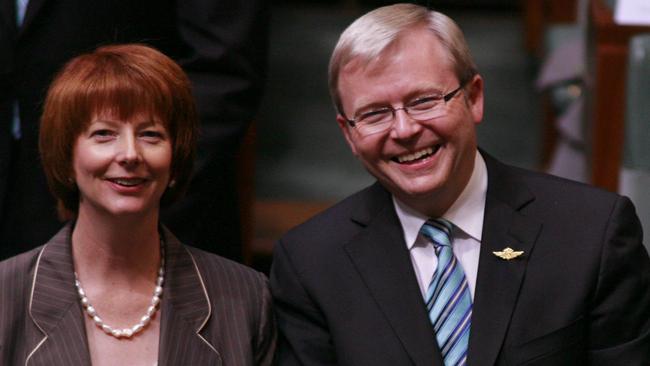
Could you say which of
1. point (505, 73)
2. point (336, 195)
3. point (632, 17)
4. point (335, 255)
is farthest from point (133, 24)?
point (505, 73)

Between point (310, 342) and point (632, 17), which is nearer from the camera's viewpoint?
point (310, 342)

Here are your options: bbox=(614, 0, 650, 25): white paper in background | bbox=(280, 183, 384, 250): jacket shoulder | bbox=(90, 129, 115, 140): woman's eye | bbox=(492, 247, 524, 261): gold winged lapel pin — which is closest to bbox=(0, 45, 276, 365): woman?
bbox=(90, 129, 115, 140): woman's eye

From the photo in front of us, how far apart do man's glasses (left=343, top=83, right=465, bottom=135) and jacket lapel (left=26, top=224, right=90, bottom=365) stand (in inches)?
18.6

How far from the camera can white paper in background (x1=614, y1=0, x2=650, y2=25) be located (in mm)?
2539

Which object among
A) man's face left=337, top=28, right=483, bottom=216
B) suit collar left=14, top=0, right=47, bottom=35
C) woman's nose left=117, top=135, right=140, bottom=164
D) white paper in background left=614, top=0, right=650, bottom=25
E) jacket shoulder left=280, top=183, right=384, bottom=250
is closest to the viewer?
woman's nose left=117, top=135, right=140, bottom=164

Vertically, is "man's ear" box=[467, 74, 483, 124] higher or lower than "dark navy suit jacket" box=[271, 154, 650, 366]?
higher

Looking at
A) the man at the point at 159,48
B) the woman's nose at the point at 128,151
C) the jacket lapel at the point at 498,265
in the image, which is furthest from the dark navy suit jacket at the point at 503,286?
the woman's nose at the point at 128,151

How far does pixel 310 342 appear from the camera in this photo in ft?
6.42

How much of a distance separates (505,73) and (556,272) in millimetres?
2601

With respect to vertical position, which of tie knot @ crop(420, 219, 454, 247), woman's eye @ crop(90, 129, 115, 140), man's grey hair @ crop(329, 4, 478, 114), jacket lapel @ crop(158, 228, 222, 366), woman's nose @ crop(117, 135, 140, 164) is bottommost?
jacket lapel @ crop(158, 228, 222, 366)

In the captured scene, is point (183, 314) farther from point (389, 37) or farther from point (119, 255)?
point (389, 37)

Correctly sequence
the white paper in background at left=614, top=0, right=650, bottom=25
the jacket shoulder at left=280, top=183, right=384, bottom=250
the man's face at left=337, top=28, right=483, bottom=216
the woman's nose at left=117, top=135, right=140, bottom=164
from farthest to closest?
1. the white paper in background at left=614, top=0, right=650, bottom=25
2. the jacket shoulder at left=280, top=183, right=384, bottom=250
3. the man's face at left=337, top=28, right=483, bottom=216
4. the woman's nose at left=117, top=135, right=140, bottom=164

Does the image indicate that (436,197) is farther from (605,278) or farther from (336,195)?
(336,195)

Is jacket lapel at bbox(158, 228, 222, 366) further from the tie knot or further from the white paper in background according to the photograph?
the white paper in background
